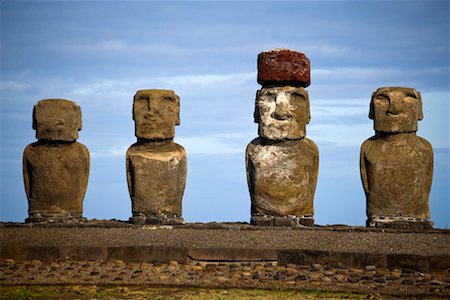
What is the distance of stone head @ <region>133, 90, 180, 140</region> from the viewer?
16.6 m

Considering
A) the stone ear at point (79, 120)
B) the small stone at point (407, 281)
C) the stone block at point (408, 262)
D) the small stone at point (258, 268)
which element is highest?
the stone ear at point (79, 120)

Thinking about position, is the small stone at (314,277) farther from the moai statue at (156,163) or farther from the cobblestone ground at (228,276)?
the moai statue at (156,163)

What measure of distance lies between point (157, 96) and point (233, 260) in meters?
4.30

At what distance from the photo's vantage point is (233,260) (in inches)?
532

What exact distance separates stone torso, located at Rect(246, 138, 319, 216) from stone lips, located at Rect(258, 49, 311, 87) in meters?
1.15

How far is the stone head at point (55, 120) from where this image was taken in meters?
16.9

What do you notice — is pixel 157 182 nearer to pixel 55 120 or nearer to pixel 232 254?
pixel 55 120

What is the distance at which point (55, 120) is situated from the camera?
1688cm

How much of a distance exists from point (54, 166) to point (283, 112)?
4.44 metres

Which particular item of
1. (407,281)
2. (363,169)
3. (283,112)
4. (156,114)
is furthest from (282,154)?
(407,281)

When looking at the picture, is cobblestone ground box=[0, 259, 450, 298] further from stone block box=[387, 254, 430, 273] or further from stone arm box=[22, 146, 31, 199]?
stone arm box=[22, 146, 31, 199]

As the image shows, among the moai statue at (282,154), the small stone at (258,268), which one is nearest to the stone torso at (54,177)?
the moai statue at (282,154)

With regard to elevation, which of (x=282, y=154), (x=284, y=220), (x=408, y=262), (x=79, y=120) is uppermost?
(x=79, y=120)

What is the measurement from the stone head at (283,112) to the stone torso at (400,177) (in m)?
1.42
